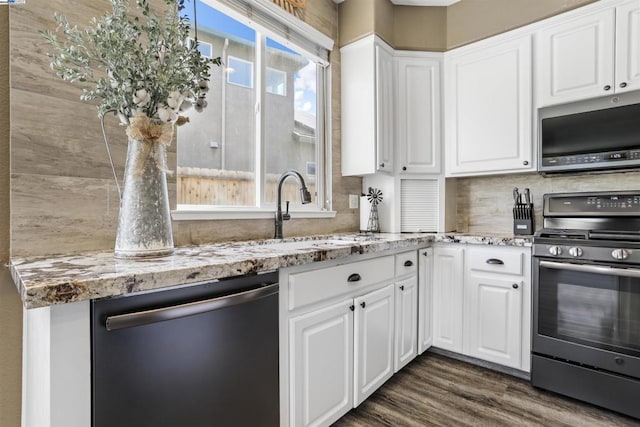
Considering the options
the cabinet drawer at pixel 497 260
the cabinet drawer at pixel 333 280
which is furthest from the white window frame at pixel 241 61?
the cabinet drawer at pixel 497 260

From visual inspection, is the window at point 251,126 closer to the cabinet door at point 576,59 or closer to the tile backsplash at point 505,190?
the tile backsplash at point 505,190

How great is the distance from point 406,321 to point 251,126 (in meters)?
1.61

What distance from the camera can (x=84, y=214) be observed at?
1354mm

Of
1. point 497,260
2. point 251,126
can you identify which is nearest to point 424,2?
point 251,126

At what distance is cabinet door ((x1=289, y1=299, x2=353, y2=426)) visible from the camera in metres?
1.38

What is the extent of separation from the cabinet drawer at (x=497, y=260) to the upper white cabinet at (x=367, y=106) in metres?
0.89

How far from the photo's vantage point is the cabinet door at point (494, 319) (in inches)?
84.6

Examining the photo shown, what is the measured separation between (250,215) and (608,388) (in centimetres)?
217

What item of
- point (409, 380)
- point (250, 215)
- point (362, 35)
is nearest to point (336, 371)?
point (409, 380)

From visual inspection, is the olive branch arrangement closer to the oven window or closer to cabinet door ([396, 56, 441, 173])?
cabinet door ([396, 56, 441, 173])

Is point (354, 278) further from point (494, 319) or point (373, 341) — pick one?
point (494, 319)

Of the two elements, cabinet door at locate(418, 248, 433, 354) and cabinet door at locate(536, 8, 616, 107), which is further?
cabinet door at locate(418, 248, 433, 354)

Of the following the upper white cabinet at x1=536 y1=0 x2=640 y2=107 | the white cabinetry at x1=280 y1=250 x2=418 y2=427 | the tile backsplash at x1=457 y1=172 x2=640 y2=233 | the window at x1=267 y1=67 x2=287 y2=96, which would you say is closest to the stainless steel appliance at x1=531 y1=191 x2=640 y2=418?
the tile backsplash at x1=457 y1=172 x2=640 y2=233

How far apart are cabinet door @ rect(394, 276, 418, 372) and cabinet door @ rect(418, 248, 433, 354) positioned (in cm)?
6
